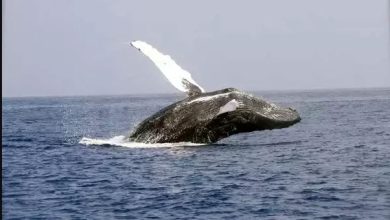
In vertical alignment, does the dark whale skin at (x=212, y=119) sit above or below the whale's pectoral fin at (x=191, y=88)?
below

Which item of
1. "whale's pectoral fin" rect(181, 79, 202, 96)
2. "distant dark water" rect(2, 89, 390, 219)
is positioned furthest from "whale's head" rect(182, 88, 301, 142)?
"distant dark water" rect(2, 89, 390, 219)

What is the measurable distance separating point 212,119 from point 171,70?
185 cm

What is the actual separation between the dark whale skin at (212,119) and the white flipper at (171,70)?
32 cm

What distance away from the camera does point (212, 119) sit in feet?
54.2

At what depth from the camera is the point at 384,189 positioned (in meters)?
11.8

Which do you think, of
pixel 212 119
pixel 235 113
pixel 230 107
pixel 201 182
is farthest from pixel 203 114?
pixel 201 182

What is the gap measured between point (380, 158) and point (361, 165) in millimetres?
1810

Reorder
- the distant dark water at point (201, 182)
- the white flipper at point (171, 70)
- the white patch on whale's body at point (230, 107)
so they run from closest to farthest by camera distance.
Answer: the distant dark water at point (201, 182) → the white patch on whale's body at point (230, 107) → the white flipper at point (171, 70)

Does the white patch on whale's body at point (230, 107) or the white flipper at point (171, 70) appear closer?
the white patch on whale's body at point (230, 107)

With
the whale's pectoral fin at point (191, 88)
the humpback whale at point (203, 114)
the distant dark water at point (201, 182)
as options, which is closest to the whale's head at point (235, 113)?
the humpback whale at point (203, 114)

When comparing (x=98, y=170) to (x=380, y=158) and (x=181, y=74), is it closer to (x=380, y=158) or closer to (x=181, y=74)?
(x=181, y=74)

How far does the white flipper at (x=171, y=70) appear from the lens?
55.3 feet

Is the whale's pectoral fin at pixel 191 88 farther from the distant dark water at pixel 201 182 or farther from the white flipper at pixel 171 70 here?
the distant dark water at pixel 201 182

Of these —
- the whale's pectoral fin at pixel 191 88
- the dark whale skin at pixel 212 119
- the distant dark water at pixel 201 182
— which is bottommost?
the distant dark water at pixel 201 182
